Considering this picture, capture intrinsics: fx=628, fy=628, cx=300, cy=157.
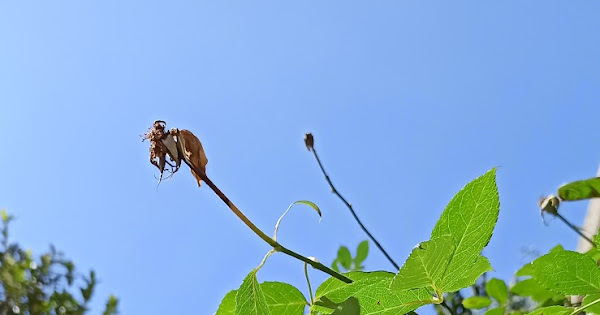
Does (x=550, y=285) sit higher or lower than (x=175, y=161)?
lower

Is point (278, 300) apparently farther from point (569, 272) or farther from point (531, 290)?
point (531, 290)

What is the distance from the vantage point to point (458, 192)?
1.06 ft

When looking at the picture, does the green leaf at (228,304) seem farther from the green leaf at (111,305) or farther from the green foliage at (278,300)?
the green leaf at (111,305)

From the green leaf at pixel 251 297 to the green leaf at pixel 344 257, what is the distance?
75 cm

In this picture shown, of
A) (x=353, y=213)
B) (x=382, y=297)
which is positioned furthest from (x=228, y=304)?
(x=353, y=213)

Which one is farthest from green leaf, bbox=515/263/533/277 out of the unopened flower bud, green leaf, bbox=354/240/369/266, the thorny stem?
the thorny stem

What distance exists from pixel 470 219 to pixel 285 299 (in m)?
0.18

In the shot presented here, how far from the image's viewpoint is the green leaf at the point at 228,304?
455mm

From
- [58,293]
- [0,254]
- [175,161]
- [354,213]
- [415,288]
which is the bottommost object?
[415,288]

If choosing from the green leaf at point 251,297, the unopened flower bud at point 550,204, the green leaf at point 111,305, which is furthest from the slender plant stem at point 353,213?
the green leaf at point 111,305

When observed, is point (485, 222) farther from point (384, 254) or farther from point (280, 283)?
point (384, 254)

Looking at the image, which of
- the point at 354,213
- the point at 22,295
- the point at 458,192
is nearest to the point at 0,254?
the point at 22,295

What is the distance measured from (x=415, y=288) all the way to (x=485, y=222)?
6 centimetres

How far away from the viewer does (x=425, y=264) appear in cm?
33
